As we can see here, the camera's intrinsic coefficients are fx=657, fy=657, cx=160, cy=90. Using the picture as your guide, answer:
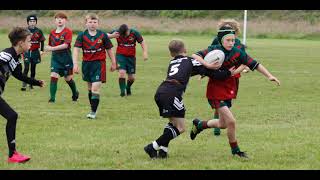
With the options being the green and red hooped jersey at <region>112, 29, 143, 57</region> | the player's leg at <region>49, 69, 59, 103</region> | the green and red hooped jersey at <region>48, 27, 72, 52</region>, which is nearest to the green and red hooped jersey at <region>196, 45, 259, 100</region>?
the green and red hooped jersey at <region>48, 27, 72, 52</region>

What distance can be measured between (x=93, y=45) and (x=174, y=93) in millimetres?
4884

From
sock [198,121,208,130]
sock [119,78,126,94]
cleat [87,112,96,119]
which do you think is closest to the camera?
sock [198,121,208,130]

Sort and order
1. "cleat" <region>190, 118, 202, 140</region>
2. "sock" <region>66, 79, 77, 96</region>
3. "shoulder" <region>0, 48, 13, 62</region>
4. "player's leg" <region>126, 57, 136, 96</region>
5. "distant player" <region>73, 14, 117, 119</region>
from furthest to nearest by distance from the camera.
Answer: "player's leg" <region>126, 57, 136, 96</region>, "sock" <region>66, 79, 77, 96</region>, "distant player" <region>73, 14, 117, 119</region>, "cleat" <region>190, 118, 202, 140</region>, "shoulder" <region>0, 48, 13, 62</region>

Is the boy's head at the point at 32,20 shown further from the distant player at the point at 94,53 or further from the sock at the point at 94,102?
the sock at the point at 94,102

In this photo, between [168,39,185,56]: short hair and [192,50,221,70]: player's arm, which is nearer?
[192,50,221,70]: player's arm

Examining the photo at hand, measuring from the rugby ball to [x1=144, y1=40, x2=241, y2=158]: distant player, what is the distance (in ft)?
0.30

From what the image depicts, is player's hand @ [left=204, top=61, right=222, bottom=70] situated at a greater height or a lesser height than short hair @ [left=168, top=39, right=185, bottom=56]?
lesser

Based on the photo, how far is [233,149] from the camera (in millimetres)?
8609

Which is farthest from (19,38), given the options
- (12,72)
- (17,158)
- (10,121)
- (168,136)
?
(168,136)

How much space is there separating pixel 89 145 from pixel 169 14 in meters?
62.2

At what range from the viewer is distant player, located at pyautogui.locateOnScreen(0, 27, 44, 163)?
8172mm

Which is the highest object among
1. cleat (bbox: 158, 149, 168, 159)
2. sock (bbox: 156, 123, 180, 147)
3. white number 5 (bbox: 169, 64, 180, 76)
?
A: white number 5 (bbox: 169, 64, 180, 76)

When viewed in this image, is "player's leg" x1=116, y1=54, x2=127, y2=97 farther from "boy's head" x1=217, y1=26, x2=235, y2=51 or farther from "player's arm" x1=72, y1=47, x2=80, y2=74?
"boy's head" x1=217, y1=26, x2=235, y2=51

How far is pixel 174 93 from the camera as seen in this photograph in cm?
845
